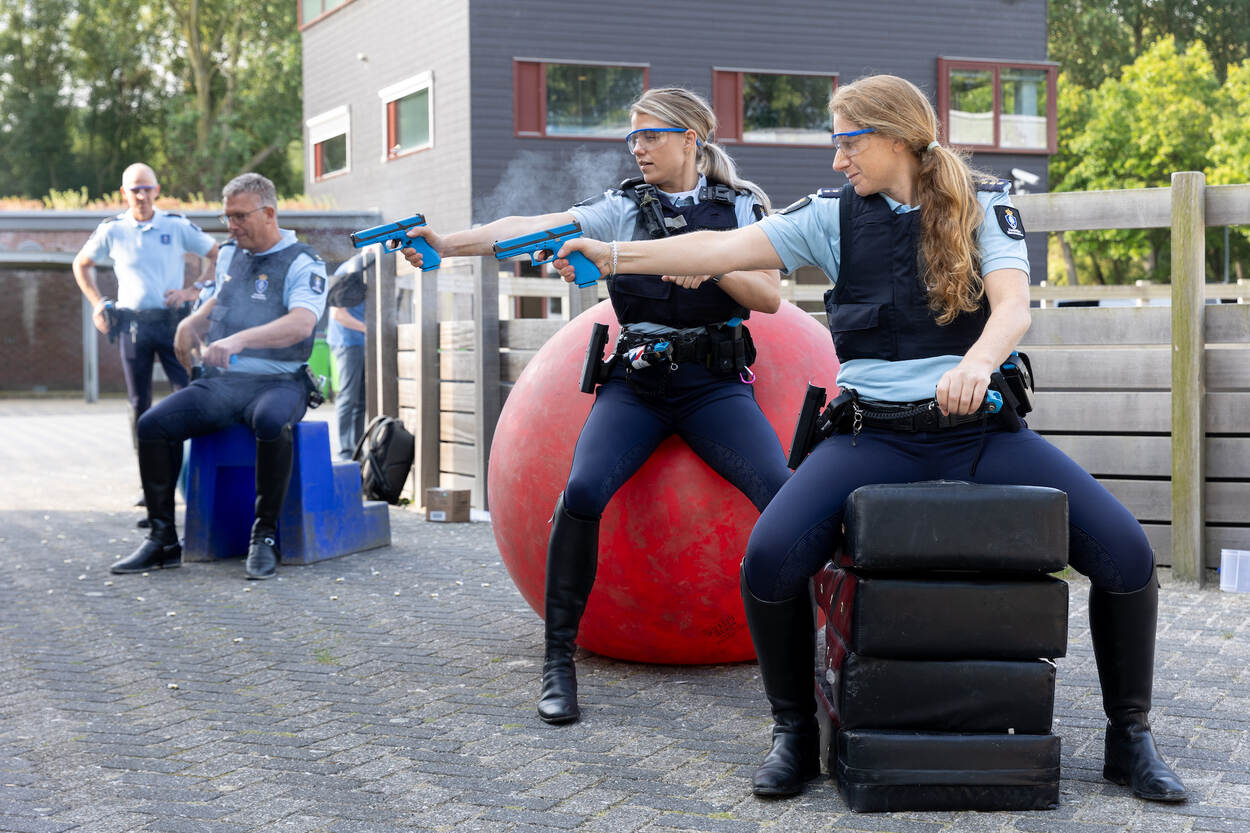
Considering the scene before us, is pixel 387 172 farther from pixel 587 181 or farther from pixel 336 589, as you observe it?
pixel 336 589

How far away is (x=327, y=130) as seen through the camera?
26750 mm

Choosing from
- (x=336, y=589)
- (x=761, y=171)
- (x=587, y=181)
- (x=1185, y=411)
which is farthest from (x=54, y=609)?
(x=761, y=171)

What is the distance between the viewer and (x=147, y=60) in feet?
142

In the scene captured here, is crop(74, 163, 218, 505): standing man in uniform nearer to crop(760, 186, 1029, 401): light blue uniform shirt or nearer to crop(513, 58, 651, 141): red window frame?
crop(760, 186, 1029, 401): light blue uniform shirt

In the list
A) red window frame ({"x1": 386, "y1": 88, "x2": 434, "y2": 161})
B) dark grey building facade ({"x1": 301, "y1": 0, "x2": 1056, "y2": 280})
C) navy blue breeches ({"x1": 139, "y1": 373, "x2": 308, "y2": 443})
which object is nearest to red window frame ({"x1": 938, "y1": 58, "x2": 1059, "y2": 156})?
dark grey building facade ({"x1": 301, "y1": 0, "x2": 1056, "y2": 280})

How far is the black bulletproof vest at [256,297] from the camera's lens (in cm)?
738

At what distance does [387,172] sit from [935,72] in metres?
9.22

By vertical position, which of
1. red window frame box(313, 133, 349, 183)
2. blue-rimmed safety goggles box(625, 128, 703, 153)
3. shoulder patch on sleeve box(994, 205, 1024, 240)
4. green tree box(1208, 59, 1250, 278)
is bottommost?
shoulder patch on sleeve box(994, 205, 1024, 240)

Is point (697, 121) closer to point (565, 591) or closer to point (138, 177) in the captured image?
point (565, 591)

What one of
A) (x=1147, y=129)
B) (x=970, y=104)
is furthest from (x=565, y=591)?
(x=1147, y=129)

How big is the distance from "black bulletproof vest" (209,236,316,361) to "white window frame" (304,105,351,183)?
18.8m

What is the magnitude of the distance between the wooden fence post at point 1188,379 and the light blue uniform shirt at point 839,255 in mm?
3182

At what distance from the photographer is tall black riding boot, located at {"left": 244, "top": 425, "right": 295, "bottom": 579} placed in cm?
717

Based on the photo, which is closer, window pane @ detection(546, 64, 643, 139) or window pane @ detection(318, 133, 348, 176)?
window pane @ detection(546, 64, 643, 139)
